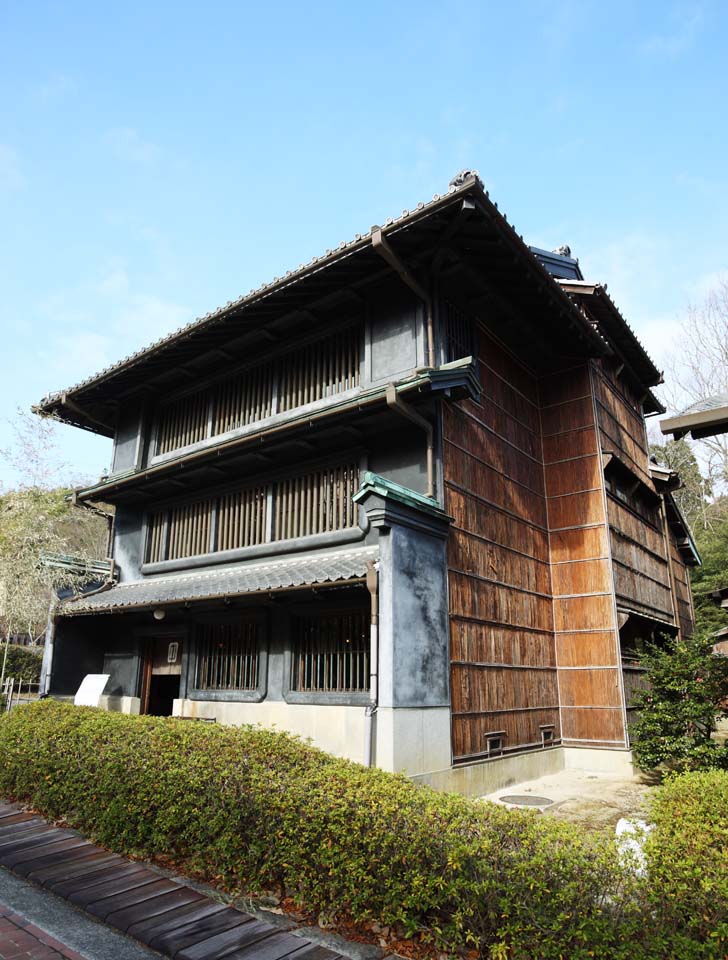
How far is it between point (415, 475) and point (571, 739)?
6.08 m

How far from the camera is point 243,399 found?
488 inches

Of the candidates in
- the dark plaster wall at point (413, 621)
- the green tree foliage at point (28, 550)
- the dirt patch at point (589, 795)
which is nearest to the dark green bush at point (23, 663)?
the green tree foliage at point (28, 550)

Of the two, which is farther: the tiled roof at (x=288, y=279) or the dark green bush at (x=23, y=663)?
the dark green bush at (x=23, y=663)

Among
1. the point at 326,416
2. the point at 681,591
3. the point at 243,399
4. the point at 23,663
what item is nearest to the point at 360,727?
the point at 326,416

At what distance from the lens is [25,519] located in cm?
1673

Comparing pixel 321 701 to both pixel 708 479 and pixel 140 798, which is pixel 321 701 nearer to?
pixel 140 798

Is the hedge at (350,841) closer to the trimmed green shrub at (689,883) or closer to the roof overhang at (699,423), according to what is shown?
the trimmed green shrub at (689,883)

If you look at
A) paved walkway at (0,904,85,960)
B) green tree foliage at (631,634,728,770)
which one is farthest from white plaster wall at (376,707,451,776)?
paved walkway at (0,904,85,960)

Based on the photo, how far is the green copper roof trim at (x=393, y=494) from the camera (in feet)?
25.8

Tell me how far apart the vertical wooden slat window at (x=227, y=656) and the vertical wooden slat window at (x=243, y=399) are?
3.74 m

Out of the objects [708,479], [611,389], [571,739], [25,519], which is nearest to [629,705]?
[571,739]

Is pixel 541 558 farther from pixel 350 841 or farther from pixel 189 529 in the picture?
pixel 350 841

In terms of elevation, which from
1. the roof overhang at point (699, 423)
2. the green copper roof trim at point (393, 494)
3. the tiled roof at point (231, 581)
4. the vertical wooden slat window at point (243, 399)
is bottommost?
the tiled roof at point (231, 581)

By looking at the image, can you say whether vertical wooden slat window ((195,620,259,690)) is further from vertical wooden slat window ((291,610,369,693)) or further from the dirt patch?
the dirt patch
